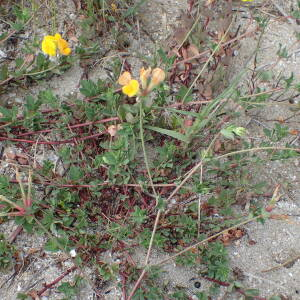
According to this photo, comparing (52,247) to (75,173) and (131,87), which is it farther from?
(131,87)

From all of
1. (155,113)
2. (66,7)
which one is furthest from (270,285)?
(66,7)

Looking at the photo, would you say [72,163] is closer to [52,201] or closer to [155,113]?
[52,201]

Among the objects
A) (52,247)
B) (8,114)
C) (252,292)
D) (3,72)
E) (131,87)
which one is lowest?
(252,292)

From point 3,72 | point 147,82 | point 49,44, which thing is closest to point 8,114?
point 3,72

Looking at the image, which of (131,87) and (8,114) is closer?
(131,87)

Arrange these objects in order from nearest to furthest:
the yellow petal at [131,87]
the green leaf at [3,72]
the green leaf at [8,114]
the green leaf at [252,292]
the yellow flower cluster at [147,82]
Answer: the yellow flower cluster at [147,82]
the yellow petal at [131,87]
the green leaf at [252,292]
the green leaf at [8,114]
the green leaf at [3,72]

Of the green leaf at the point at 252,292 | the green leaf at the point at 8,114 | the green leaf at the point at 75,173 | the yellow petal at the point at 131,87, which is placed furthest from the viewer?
the green leaf at the point at 8,114

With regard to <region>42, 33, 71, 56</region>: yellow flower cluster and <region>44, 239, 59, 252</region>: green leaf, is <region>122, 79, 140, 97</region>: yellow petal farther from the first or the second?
<region>44, 239, 59, 252</region>: green leaf

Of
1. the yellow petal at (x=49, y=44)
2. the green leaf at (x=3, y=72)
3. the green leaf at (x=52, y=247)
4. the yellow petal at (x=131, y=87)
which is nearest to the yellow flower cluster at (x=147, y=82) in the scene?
the yellow petal at (x=131, y=87)

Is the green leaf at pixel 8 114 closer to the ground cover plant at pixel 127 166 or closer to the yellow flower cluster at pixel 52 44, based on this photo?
the ground cover plant at pixel 127 166
